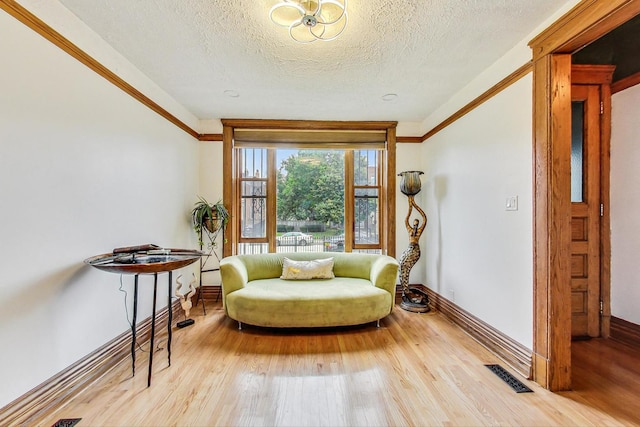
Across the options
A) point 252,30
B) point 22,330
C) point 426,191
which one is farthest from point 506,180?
point 22,330

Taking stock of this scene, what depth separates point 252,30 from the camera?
73.5 inches

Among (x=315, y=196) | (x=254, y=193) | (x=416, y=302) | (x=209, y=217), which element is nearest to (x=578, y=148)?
(x=416, y=302)

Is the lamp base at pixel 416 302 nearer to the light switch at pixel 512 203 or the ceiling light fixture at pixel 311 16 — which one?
the light switch at pixel 512 203

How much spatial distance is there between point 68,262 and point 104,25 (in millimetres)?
1616

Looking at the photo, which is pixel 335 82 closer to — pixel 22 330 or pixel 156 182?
pixel 156 182

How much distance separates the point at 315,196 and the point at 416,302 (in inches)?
77.9

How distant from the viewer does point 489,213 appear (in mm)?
2412

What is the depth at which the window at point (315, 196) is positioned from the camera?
385cm

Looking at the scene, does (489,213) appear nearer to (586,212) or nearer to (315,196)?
(586,212)

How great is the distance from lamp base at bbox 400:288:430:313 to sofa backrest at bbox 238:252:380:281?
23.7 inches

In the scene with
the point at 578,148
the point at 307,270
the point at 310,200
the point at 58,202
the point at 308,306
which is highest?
the point at 578,148

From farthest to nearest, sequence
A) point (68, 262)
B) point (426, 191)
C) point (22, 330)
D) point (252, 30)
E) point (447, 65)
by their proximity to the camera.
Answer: point (426, 191)
point (447, 65)
point (252, 30)
point (68, 262)
point (22, 330)

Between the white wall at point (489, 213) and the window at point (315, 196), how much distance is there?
837 millimetres

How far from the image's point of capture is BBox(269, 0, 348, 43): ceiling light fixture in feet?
5.26
